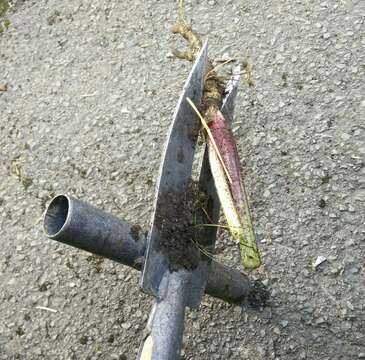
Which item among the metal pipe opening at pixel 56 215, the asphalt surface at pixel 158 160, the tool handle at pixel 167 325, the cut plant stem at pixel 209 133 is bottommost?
the asphalt surface at pixel 158 160

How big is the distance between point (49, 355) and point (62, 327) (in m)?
0.15

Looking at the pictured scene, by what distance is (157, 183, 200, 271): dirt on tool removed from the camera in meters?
2.07

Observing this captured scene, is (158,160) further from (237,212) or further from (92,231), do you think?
(92,231)

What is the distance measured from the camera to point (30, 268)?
3.36 m

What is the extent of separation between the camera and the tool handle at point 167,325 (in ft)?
6.09

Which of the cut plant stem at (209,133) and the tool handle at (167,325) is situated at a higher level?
the cut plant stem at (209,133)

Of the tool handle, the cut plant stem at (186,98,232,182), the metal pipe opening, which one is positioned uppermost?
the metal pipe opening

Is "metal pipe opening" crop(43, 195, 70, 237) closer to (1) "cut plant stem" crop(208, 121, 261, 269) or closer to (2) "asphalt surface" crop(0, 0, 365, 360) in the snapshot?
(1) "cut plant stem" crop(208, 121, 261, 269)

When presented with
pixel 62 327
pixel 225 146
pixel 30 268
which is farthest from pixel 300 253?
pixel 30 268

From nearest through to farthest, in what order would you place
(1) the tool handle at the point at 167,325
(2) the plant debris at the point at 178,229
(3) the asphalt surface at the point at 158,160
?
(1) the tool handle at the point at 167,325 → (2) the plant debris at the point at 178,229 → (3) the asphalt surface at the point at 158,160

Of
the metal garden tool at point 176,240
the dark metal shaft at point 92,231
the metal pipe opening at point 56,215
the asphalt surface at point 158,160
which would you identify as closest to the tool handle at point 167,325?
the metal garden tool at point 176,240

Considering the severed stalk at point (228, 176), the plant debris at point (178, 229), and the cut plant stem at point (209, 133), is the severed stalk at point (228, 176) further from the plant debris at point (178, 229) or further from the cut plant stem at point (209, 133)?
the plant debris at point (178, 229)

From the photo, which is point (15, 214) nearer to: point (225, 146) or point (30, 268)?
point (30, 268)

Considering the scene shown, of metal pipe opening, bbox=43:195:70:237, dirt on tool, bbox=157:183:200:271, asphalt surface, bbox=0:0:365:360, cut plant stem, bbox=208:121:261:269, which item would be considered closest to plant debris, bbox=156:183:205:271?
dirt on tool, bbox=157:183:200:271
